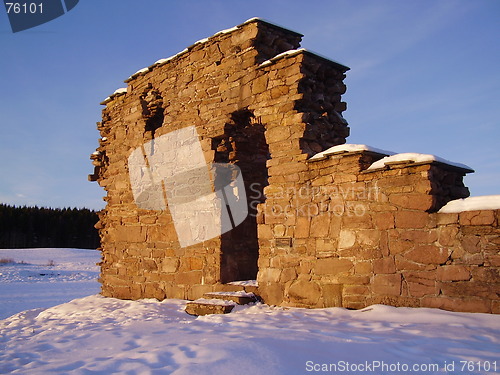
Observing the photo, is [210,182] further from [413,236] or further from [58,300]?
[58,300]

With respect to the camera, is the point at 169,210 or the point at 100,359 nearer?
the point at 100,359

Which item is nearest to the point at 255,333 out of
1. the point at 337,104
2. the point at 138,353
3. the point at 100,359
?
the point at 138,353

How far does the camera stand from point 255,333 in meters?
4.21

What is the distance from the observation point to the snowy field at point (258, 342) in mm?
3168

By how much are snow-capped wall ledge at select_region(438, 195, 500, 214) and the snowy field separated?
1.09 m

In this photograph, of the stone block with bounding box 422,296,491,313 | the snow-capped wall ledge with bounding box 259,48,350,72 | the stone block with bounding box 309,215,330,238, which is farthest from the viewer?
the snow-capped wall ledge with bounding box 259,48,350,72

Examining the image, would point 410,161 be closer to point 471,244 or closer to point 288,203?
point 471,244

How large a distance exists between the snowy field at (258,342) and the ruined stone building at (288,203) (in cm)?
41

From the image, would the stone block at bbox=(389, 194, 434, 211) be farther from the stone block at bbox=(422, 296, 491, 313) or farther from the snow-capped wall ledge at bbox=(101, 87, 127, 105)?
the snow-capped wall ledge at bbox=(101, 87, 127, 105)

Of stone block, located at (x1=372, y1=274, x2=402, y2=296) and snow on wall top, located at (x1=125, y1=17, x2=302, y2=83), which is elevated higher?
snow on wall top, located at (x1=125, y1=17, x2=302, y2=83)

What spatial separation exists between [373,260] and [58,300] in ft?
42.4

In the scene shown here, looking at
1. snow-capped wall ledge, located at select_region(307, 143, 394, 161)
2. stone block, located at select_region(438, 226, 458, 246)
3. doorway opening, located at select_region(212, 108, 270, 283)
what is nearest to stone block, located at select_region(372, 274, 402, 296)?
stone block, located at select_region(438, 226, 458, 246)

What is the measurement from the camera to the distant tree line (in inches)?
1511

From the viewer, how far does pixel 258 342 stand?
3709mm
